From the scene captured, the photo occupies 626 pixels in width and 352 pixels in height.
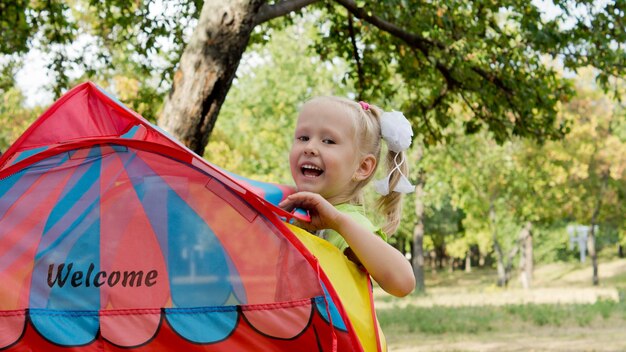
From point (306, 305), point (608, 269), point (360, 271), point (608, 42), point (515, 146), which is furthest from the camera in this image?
point (608, 269)

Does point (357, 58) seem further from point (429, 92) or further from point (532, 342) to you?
point (532, 342)

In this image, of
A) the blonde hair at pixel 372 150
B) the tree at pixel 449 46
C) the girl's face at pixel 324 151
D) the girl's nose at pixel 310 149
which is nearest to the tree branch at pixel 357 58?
the tree at pixel 449 46

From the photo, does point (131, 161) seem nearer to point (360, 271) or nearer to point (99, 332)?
point (99, 332)

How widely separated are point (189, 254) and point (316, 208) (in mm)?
420

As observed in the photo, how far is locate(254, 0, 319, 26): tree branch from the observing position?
20.7ft

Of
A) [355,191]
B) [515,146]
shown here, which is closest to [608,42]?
[355,191]

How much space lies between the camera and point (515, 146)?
956 inches

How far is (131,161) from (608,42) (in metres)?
7.01

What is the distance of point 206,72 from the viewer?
5.68 meters

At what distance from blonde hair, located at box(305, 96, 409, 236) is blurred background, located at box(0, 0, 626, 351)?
0.23 metres

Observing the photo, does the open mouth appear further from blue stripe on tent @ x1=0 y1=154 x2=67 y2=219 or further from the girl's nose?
blue stripe on tent @ x1=0 y1=154 x2=67 y2=219

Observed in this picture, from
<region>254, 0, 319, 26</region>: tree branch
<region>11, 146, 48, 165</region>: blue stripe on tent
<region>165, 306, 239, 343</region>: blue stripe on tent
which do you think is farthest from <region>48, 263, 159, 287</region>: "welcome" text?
<region>254, 0, 319, 26</region>: tree branch

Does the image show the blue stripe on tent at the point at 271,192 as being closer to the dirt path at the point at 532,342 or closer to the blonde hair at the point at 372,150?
the blonde hair at the point at 372,150

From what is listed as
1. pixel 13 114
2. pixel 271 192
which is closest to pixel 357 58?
pixel 271 192
